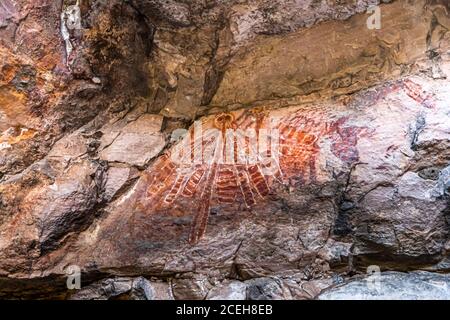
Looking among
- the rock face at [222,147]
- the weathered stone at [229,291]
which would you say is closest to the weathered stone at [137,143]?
the rock face at [222,147]

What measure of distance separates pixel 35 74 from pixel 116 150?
53 centimetres

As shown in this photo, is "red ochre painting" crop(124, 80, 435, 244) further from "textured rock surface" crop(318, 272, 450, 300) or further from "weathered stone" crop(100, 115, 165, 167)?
"textured rock surface" crop(318, 272, 450, 300)

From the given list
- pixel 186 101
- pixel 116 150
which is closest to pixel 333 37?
pixel 186 101

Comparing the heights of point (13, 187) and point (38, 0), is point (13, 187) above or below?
below

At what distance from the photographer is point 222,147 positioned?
3131mm

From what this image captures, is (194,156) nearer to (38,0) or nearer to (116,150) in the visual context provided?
(116,150)

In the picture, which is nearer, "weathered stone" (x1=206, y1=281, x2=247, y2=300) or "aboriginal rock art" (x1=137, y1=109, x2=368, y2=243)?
"weathered stone" (x1=206, y1=281, x2=247, y2=300)

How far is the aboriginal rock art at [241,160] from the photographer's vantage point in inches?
118

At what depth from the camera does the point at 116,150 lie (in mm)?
3109

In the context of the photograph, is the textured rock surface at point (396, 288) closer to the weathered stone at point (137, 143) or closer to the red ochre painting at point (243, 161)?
the red ochre painting at point (243, 161)

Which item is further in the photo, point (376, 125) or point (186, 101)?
point (186, 101)

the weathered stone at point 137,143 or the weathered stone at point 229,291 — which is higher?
the weathered stone at point 137,143

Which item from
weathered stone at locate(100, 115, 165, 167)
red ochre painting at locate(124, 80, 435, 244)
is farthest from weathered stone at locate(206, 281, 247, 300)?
weathered stone at locate(100, 115, 165, 167)

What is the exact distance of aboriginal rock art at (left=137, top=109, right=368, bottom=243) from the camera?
9.84 feet
